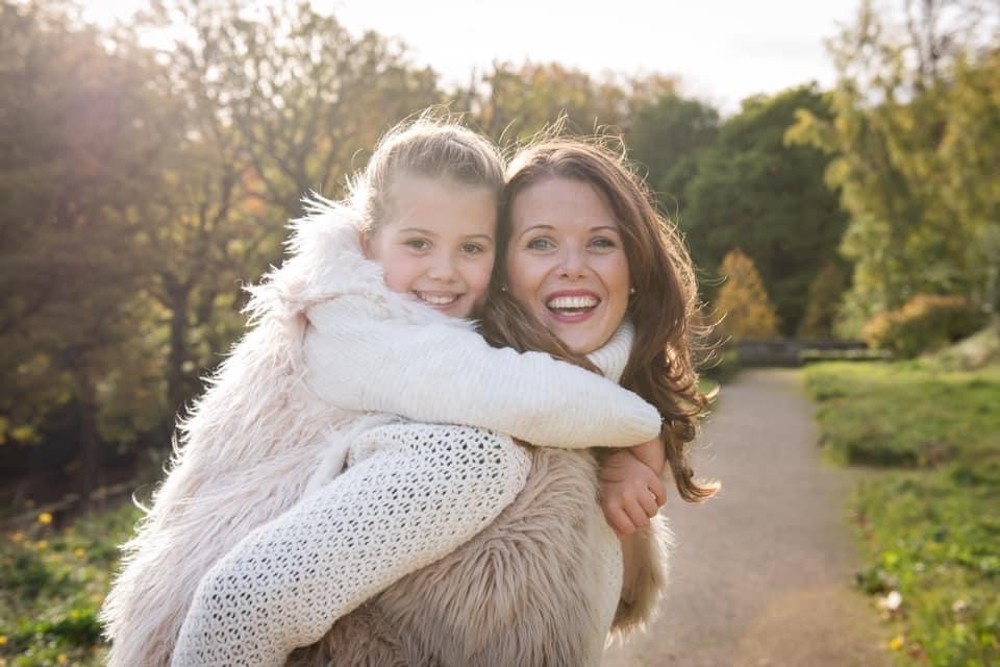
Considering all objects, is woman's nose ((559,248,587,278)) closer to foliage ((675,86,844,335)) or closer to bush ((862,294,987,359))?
bush ((862,294,987,359))

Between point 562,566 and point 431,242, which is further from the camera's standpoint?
point 431,242

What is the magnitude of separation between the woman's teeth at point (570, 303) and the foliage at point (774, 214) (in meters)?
34.5

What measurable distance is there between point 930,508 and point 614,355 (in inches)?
244

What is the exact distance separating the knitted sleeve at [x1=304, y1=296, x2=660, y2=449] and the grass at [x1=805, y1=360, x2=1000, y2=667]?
10.6 feet

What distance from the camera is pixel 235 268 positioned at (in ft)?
55.4

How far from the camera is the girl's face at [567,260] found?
2.13 metres

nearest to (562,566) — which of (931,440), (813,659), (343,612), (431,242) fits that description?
(343,612)

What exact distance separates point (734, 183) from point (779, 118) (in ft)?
14.3

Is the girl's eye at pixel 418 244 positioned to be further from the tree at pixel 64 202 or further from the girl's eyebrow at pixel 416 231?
the tree at pixel 64 202

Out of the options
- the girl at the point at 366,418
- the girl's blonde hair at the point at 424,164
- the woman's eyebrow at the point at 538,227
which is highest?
the girl's blonde hair at the point at 424,164

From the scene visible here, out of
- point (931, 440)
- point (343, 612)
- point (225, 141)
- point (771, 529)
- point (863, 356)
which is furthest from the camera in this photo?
point (863, 356)

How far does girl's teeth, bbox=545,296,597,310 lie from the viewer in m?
2.13

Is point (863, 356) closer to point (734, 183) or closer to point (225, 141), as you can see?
point (734, 183)

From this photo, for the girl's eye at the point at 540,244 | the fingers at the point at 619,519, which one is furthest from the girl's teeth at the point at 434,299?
the fingers at the point at 619,519
